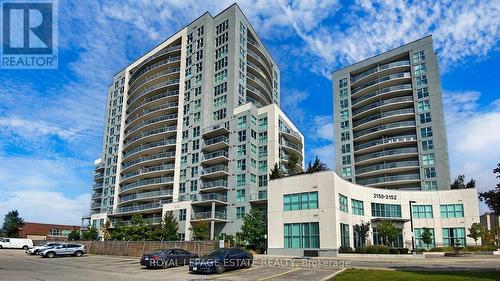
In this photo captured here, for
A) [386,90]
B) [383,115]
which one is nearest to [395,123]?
[383,115]

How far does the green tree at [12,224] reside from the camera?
116750 mm

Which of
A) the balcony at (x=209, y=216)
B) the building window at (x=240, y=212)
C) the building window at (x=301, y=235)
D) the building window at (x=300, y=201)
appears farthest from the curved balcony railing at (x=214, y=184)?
the building window at (x=301, y=235)

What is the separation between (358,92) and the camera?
295 feet

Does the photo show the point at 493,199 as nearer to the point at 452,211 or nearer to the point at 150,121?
the point at 452,211

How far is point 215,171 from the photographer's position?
234ft

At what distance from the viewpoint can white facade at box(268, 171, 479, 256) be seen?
4741 cm

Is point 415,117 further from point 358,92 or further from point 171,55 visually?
point 171,55

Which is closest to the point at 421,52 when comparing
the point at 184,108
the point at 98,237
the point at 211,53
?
the point at 211,53

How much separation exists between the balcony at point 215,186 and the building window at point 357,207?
77.4 ft

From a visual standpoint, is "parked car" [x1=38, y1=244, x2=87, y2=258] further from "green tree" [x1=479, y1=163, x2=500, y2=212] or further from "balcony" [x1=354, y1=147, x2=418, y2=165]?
"balcony" [x1=354, y1=147, x2=418, y2=165]

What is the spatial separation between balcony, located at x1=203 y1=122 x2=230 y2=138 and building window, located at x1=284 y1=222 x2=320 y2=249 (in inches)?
1066

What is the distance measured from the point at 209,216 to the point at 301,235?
73.9ft

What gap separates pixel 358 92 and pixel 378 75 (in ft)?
18.5

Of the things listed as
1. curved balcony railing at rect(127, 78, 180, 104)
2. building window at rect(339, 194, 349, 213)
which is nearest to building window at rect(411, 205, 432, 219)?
building window at rect(339, 194, 349, 213)
